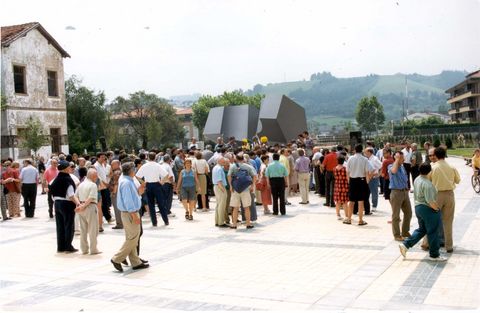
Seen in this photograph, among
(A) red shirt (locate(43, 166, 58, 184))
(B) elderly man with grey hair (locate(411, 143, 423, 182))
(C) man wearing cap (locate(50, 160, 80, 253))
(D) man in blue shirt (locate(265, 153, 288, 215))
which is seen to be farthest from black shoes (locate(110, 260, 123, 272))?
(B) elderly man with grey hair (locate(411, 143, 423, 182))

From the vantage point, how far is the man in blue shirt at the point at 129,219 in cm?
806

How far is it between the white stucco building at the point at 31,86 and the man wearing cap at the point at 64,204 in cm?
2271

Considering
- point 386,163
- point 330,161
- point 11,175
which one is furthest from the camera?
point 11,175

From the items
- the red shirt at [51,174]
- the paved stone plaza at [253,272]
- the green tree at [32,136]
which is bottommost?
the paved stone plaza at [253,272]

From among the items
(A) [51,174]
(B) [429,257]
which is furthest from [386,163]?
(A) [51,174]

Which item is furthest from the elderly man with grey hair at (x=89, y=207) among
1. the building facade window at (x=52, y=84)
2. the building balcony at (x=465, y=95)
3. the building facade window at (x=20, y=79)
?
the building balcony at (x=465, y=95)

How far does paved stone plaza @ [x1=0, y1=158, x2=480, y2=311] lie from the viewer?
6199 mm

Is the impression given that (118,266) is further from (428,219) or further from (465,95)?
(465,95)

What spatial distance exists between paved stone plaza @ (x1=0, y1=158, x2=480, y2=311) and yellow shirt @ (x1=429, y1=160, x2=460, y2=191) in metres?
1.06

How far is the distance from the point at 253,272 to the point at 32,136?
2629 centimetres

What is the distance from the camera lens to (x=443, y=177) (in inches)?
324

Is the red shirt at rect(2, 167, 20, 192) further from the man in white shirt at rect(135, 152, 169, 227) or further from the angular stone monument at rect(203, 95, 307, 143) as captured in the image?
the angular stone monument at rect(203, 95, 307, 143)

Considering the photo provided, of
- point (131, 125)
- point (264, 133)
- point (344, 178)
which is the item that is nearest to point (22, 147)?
point (264, 133)

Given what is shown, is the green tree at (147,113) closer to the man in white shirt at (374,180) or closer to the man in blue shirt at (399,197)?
the man in white shirt at (374,180)
